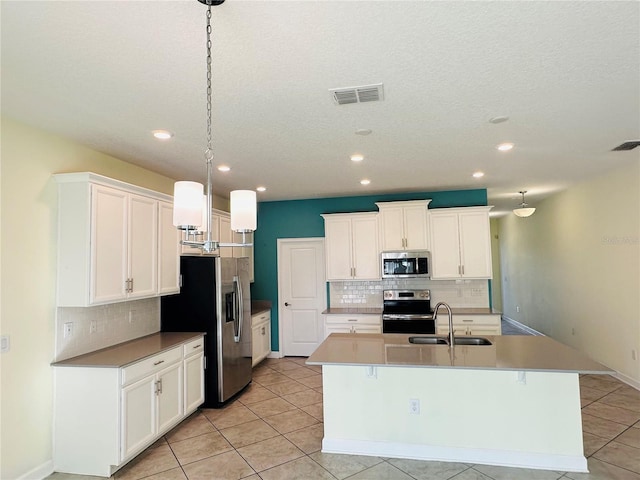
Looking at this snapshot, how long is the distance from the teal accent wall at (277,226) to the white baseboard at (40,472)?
3.78m

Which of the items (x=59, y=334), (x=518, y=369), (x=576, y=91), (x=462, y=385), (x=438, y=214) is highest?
(x=576, y=91)

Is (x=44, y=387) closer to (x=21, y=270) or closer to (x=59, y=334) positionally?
(x=59, y=334)

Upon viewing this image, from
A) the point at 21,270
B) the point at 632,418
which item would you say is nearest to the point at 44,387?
the point at 21,270

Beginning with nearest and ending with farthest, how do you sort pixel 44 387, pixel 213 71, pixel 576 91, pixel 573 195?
pixel 213 71
pixel 576 91
pixel 44 387
pixel 573 195

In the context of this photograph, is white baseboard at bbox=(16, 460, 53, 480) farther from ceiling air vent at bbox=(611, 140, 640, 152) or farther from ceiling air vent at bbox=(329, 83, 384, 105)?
ceiling air vent at bbox=(611, 140, 640, 152)

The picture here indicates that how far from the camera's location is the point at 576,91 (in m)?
2.43

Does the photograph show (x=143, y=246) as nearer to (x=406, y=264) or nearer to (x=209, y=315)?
(x=209, y=315)

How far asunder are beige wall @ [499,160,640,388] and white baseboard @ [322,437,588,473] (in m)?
2.49

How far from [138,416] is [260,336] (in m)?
2.94

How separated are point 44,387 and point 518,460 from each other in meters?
3.72

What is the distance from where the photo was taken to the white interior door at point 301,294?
632cm

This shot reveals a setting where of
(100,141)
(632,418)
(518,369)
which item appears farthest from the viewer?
(632,418)

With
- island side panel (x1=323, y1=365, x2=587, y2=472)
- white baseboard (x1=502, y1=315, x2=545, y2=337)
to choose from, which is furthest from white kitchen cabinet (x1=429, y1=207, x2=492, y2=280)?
white baseboard (x1=502, y1=315, x2=545, y2=337)

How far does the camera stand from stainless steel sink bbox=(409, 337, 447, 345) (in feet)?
11.6
